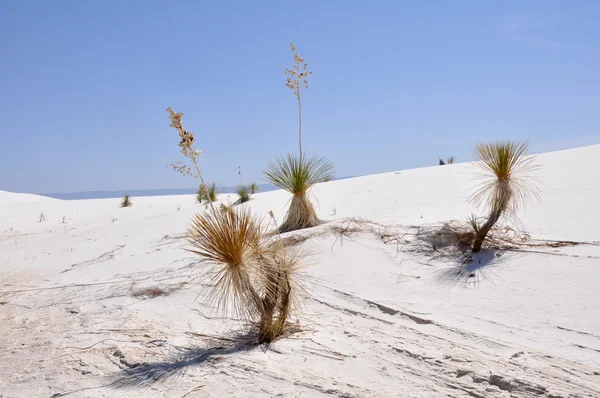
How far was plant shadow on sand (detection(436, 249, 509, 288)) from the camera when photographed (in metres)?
4.38

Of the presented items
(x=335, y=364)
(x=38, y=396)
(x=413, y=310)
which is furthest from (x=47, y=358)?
(x=413, y=310)

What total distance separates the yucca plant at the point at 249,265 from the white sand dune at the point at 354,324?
0.81 ft

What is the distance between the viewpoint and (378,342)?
3.32m

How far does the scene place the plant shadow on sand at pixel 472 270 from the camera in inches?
172

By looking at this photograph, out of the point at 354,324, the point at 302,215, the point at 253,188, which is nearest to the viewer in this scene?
the point at 354,324

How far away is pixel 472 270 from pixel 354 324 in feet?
5.11

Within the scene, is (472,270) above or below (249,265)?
below

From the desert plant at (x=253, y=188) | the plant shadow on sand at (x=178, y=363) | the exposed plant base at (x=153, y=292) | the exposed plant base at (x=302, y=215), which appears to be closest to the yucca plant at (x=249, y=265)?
the plant shadow on sand at (x=178, y=363)

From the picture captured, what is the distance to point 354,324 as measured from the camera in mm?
3752

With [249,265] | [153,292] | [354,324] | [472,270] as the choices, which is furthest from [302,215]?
[249,265]

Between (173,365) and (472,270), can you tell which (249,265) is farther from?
(472,270)

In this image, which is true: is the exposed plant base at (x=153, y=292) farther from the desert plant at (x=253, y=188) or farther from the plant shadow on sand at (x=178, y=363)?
the desert plant at (x=253, y=188)

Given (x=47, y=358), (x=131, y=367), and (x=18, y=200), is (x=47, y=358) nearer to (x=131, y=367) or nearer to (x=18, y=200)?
(x=131, y=367)

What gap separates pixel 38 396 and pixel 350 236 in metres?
3.91
